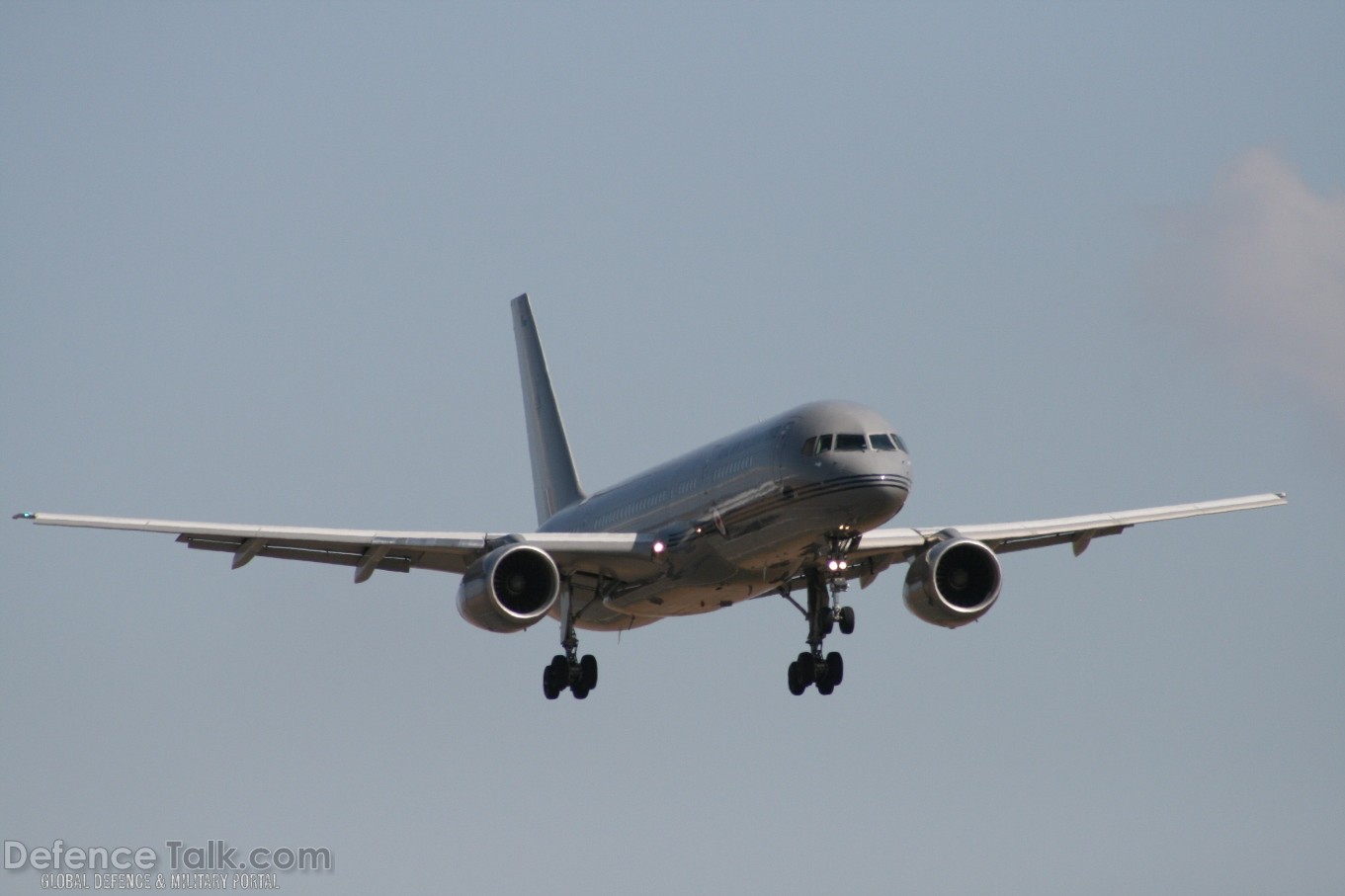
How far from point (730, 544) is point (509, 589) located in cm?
536

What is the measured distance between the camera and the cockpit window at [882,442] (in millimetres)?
43500

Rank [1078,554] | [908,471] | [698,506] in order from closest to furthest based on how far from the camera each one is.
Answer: [908,471] → [698,506] → [1078,554]

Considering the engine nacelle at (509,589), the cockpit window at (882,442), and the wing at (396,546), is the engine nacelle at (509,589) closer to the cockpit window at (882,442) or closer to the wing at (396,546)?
the wing at (396,546)

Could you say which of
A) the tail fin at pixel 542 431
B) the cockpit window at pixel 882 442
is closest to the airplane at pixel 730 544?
the cockpit window at pixel 882 442

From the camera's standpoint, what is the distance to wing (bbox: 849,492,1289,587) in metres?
49.1

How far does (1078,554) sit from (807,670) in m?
8.99

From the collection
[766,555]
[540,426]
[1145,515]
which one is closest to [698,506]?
[766,555]

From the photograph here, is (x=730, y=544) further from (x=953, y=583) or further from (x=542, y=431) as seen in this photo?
(x=542, y=431)

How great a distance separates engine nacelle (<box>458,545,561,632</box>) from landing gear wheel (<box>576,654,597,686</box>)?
4251 millimetres

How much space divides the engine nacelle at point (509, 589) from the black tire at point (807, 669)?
575cm

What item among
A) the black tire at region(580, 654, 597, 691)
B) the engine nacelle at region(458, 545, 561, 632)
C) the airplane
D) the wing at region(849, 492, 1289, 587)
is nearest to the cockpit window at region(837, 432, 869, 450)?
the airplane

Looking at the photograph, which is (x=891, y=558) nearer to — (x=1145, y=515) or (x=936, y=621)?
(x=936, y=621)

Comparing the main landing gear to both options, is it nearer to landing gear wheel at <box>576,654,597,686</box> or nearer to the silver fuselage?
the silver fuselage

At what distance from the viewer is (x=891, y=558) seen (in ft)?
168
